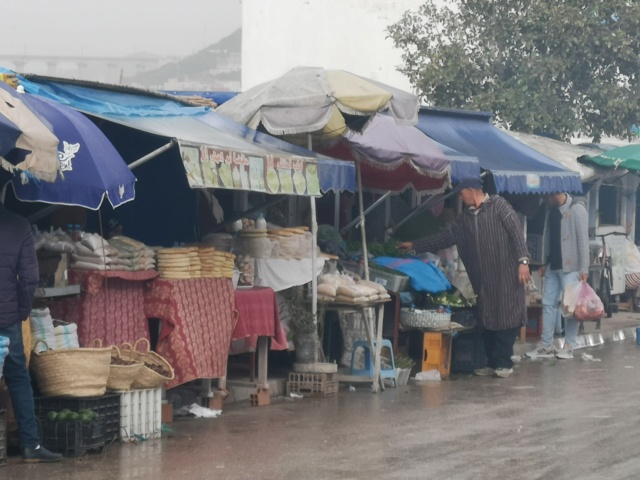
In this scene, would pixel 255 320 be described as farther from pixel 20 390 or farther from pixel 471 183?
pixel 471 183

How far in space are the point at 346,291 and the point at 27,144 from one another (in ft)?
17.4

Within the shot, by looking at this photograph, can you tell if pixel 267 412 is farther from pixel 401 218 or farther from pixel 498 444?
pixel 401 218

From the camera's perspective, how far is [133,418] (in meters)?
10.0

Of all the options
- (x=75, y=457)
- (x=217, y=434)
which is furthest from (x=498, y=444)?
(x=75, y=457)

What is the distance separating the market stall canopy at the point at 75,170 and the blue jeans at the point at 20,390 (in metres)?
0.98

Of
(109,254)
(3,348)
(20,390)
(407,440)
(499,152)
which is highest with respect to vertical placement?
(499,152)

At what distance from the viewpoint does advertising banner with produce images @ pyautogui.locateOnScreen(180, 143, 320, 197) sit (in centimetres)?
1077

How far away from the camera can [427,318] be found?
14.9 m

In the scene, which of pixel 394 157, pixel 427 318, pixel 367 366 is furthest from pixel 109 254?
pixel 427 318

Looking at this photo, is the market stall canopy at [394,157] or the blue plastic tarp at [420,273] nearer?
the market stall canopy at [394,157]

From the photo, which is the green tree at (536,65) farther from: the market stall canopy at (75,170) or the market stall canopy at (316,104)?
the market stall canopy at (75,170)

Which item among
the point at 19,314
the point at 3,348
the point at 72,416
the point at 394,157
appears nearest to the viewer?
the point at 3,348

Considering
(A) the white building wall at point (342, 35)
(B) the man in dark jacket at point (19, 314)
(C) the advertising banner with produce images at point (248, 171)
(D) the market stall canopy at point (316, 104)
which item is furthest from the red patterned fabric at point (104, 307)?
(A) the white building wall at point (342, 35)

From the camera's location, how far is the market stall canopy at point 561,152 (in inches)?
809
